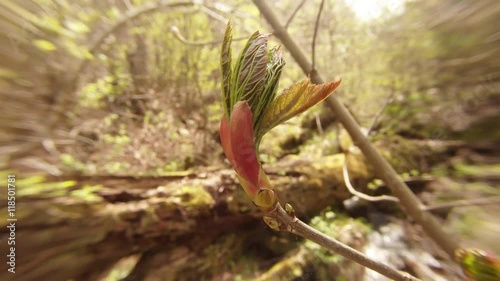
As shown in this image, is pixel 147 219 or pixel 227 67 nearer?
pixel 227 67

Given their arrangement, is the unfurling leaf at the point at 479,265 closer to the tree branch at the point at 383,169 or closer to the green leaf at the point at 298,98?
the green leaf at the point at 298,98

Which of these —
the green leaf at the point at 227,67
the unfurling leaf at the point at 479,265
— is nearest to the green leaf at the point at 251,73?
the green leaf at the point at 227,67

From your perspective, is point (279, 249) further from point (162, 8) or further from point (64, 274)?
point (162, 8)

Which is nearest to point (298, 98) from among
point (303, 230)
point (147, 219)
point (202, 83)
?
point (303, 230)

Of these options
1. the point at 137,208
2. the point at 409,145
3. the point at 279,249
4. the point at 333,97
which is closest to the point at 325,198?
the point at 279,249

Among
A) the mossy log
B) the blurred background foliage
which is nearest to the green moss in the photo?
the mossy log

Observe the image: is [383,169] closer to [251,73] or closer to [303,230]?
[303,230]
